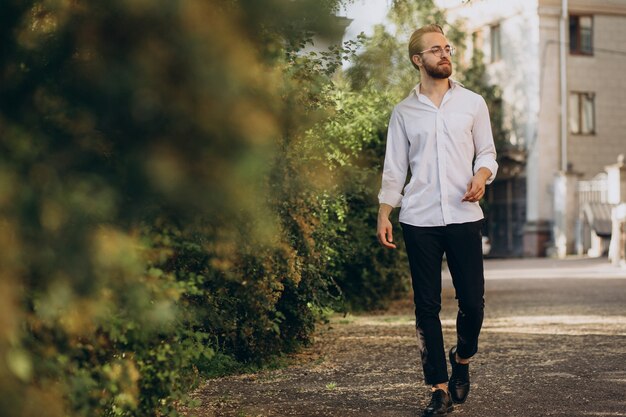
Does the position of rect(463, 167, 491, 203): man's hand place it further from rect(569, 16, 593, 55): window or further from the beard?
rect(569, 16, 593, 55): window

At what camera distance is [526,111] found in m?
35.9

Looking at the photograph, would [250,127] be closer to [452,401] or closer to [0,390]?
[0,390]

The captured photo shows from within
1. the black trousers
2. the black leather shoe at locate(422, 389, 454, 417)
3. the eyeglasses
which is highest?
the eyeglasses

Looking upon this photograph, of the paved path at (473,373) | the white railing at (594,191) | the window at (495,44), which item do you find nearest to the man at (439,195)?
the paved path at (473,373)

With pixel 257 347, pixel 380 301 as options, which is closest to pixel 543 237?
pixel 380 301

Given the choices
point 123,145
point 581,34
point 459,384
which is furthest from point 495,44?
point 123,145

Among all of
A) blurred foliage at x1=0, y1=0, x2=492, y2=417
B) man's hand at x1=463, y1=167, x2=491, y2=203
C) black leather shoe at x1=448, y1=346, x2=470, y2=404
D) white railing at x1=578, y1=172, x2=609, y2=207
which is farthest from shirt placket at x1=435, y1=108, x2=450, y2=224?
white railing at x1=578, y1=172, x2=609, y2=207

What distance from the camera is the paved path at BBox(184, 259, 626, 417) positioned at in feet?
17.9

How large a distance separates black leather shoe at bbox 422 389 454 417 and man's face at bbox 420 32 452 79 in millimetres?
1584

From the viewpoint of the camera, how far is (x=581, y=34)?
35.9 m

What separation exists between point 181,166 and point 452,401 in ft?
13.0

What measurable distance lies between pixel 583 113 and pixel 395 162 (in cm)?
3172

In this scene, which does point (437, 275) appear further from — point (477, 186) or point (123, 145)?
point (123, 145)

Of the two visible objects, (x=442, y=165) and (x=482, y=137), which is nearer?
(x=442, y=165)
